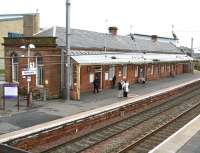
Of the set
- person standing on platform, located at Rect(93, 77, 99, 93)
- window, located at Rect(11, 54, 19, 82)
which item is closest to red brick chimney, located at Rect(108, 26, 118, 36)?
person standing on platform, located at Rect(93, 77, 99, 93)

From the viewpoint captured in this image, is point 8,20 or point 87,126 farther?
point 8,20

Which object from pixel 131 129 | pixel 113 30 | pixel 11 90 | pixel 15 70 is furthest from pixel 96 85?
pixel 113 30

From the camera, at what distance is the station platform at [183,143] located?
530 inches

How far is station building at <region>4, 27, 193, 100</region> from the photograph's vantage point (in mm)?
26734

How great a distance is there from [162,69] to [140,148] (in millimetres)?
33005

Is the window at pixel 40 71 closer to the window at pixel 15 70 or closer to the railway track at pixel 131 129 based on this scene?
the window at pixel 15 70

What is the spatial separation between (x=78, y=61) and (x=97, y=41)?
8970mm

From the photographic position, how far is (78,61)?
26625 millimetres

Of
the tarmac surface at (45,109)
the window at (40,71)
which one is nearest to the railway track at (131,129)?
the tarmac surface at (45,109)

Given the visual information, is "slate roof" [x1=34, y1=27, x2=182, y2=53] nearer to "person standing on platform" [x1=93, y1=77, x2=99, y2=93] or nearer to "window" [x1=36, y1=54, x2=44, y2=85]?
"window" [x1=36, y1=54, x2=44, y2=85]

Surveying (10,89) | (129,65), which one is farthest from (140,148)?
(129,65)

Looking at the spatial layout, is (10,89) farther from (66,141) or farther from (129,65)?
(129,65)

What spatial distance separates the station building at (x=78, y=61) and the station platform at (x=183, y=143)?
892cm

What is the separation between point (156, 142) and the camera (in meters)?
16.8
